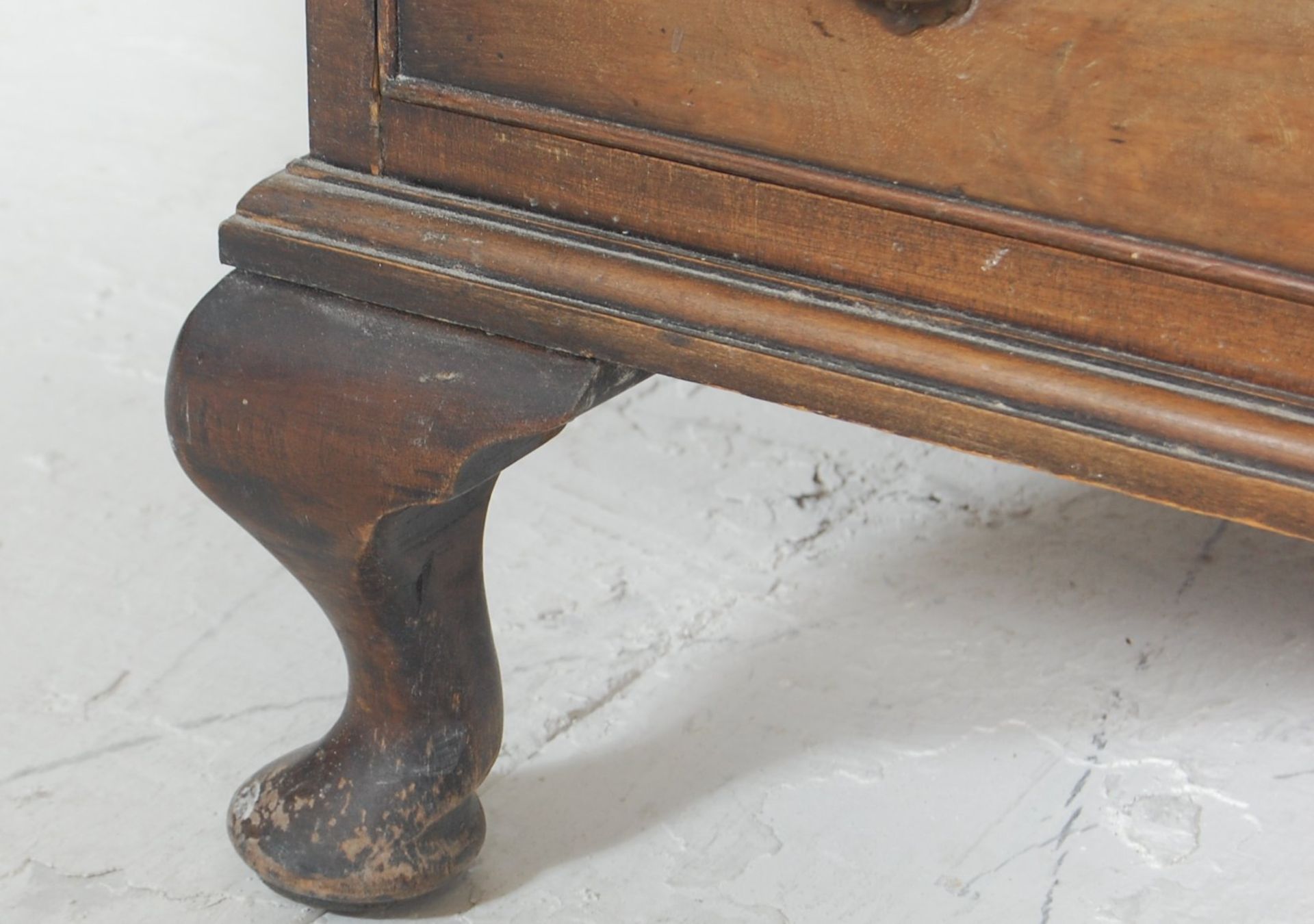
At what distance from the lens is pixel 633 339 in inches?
29.2

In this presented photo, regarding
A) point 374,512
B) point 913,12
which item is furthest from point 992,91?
point 374,512

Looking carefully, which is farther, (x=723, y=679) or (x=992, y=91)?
(x=723, y=679)

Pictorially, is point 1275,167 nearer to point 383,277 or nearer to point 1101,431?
point 1101,431

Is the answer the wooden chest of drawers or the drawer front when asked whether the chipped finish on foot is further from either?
the drawer front

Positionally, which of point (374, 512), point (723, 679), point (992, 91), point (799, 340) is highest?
point (992, 91)

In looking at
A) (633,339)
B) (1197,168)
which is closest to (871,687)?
(633,339)

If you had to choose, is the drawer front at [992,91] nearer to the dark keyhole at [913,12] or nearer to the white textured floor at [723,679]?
the dark keyhole at [913,12]

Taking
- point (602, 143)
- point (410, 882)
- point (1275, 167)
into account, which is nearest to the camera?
point (1275, 167)

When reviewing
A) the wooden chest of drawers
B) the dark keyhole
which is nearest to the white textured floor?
the wooden chest of drawers

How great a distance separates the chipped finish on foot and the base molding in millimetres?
24

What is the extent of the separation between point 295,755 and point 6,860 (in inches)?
8.2

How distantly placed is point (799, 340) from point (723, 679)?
576mm

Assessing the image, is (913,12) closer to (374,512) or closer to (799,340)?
(799,340)

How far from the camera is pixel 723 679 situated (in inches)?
48.7
